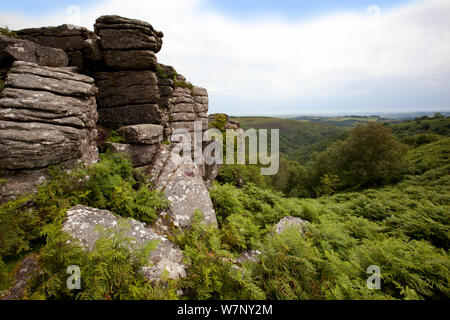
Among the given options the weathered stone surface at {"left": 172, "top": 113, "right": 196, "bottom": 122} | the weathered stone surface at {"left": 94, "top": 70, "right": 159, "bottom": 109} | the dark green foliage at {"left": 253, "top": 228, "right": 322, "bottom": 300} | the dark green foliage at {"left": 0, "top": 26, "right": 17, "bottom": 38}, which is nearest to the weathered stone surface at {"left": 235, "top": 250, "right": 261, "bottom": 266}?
the dark green foliage at {"left": 253, "top": 228, "right": 322, "bottom": 300}

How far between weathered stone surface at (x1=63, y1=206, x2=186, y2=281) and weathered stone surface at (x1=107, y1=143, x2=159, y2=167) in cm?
448

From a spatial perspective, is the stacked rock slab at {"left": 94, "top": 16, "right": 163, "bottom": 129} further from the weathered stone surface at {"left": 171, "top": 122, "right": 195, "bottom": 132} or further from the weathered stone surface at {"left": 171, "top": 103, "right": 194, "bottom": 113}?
the weathered stone surface at {"left": 171, "top": 103, "right": 194, "bottom": 113}

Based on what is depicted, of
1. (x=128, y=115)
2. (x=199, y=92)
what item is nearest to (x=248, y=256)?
(x=128, y=115)

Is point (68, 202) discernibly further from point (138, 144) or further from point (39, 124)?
point (138, 144)

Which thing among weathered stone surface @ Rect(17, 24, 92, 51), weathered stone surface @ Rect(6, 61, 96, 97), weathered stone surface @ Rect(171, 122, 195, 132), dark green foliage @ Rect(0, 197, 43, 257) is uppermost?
weathered stone surface @ Rect(17, 24, 92, 51)

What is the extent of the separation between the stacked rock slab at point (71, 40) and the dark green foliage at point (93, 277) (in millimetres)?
9702

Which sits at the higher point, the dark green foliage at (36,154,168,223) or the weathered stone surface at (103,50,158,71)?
the weathered stone surface at (103,50,158,71)

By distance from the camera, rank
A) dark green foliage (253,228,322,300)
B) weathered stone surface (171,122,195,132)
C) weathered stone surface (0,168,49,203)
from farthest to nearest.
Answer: weathered stone surface (171,122,195,132) → weathered stone surface (0,168,49,203) → dark green foliage (253,228,322,300)

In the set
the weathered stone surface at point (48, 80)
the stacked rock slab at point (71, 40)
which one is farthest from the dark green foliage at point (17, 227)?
the stacked rock slab at point (71, 40)

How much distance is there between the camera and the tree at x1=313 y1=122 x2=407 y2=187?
26781 mm

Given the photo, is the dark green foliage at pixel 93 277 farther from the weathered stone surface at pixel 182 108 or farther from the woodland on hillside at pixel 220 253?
the weathered stone surface at pixel 182 108

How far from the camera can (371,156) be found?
29125mm

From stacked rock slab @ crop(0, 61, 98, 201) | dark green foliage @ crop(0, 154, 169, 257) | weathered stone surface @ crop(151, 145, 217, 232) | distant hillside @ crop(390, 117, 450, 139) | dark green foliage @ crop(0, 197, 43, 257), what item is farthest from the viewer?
distant hillside @ crop(390, 117, 450, 139)

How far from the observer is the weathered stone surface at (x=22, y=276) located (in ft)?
11.6
